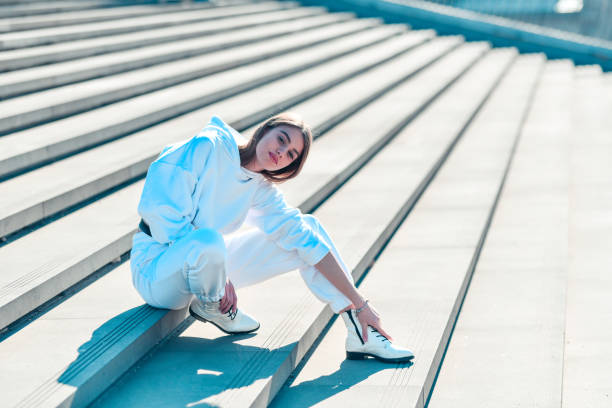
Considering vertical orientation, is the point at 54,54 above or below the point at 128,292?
above

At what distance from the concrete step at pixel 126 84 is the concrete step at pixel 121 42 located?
0.57m

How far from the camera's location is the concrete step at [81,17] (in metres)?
8.54

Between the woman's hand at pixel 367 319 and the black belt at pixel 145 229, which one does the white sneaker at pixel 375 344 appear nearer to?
the woman's hand at pixel 367 319

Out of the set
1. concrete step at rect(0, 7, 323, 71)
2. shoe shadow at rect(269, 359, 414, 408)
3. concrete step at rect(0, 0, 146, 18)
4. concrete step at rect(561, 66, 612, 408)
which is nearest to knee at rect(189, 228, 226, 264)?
shoe shadow at rect(269, 359, 414, 408)

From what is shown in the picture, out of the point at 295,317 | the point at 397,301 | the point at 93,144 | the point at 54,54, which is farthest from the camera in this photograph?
→ the point at 54,54

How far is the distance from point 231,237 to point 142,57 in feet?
16.3

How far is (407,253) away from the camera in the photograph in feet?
15.8

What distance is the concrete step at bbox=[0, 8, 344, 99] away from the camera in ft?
20.9

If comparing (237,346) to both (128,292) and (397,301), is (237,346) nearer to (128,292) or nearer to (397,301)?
(128,292)

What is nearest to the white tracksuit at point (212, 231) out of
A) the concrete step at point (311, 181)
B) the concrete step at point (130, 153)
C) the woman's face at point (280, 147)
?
the woman's face at point (280, 147)

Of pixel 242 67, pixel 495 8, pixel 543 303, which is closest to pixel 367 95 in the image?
pixel 242 67

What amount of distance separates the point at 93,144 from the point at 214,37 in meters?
5.07

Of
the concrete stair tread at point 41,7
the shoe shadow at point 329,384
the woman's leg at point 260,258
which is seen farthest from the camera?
the concrete stair tread at point 41,7

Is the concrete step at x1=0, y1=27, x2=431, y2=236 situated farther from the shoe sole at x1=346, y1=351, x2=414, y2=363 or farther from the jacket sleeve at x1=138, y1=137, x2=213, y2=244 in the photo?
the shoe sole at x1=346, y1=351, x2=414, y2=363
